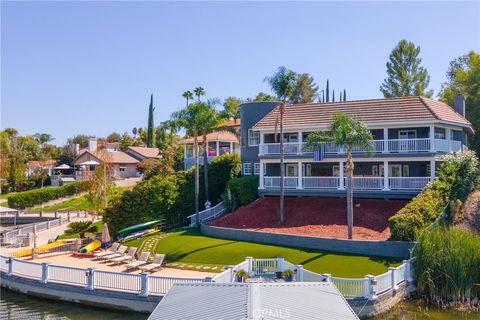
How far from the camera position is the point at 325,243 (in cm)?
2489

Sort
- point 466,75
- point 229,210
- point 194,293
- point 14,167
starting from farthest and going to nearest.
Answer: point 14,167
point 466,75
point 229,210
point 194,293

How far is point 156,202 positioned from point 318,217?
36.4ft

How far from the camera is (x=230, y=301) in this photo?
933cm

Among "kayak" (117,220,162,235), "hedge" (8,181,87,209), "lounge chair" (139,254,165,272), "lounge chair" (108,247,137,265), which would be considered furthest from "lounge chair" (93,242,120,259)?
"hedge" (8,181,87,209)

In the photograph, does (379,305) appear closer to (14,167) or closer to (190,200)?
(190,200)

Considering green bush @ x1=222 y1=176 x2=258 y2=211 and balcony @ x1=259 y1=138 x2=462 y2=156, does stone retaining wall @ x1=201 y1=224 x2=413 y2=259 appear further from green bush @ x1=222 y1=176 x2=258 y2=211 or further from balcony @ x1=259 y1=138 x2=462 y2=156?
green bush @ x1=222 y1=176 x2=258 y2=211

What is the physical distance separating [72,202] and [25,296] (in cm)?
3756

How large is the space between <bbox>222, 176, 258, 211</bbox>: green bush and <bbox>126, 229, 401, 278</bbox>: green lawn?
592cm

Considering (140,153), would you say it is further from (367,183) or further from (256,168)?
(367,183)

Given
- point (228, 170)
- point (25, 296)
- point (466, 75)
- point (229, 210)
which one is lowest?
point (25, 296)

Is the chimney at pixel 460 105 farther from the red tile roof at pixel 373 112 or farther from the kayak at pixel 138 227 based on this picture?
the kayak at pixel 138 227

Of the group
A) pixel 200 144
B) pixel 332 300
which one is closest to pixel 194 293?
pixel 332 300

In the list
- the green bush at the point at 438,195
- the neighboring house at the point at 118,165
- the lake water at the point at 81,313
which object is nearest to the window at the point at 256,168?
the green bush at the point at 438,195

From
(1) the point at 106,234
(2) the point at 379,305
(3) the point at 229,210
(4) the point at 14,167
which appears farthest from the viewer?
(4) the point at 14,167
